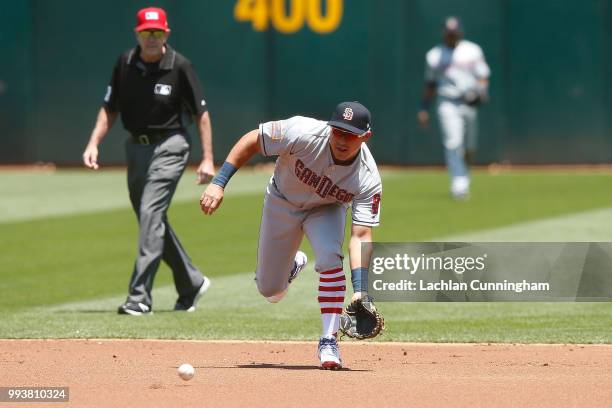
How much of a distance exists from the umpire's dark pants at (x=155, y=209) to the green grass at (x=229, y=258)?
281 mm

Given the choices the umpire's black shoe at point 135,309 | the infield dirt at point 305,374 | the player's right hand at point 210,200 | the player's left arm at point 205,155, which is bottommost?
the umpire's black shoe at point 135,309

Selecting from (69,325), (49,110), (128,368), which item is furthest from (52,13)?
(128,368)

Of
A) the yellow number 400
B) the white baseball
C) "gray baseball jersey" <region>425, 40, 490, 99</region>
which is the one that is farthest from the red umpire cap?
the yellow number 400

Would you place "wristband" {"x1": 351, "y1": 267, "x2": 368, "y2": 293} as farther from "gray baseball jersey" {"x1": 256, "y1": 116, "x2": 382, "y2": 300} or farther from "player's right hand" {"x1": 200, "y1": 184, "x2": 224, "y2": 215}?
"player's right hand" {"x1": 200, "y1": 184, "x2": 224, "y2": 215}

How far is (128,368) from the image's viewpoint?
823 centimetres

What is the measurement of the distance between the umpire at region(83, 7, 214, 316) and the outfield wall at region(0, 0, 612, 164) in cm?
1216

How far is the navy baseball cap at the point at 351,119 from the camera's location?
7.71 m

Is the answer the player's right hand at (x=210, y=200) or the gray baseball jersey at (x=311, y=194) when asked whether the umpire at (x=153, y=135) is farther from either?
the player's right hand at (x=210, y=200)

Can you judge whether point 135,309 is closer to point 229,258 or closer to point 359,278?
point 359,278

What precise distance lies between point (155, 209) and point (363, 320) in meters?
2.93

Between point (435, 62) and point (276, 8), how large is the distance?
5161 millimetres

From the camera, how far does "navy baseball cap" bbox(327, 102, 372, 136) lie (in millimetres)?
7715

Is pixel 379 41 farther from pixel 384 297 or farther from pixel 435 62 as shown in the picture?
pixel 384 297

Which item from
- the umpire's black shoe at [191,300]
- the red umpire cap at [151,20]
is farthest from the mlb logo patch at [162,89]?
the umpire's black shoe at [191,300]
